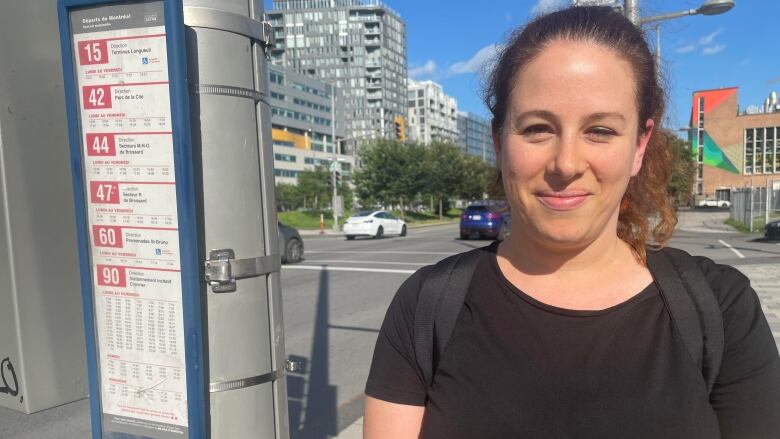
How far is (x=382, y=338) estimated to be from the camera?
1.44 m

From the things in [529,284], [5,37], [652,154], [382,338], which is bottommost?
[382,338]

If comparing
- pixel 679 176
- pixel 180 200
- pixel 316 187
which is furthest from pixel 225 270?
pixel 316 187

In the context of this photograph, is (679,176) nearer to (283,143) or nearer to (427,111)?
(283,143)

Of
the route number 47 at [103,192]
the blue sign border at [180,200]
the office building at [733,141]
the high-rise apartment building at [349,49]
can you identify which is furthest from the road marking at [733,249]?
the high-rise apartment building at [349,49]

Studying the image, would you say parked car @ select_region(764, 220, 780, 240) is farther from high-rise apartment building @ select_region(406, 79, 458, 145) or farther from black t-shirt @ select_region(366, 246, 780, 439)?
high-rise apartment building @ select_region(406, 79, 458, 145)

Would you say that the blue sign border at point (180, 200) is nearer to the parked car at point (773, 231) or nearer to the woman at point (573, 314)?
the woman at point (573, 314)

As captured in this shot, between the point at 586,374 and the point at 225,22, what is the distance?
146 cm

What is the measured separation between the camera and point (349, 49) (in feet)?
428

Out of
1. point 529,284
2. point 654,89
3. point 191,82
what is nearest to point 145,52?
point 191,82

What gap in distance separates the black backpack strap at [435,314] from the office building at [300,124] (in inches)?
3397

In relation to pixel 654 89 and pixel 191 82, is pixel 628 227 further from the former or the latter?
pixel 191 82

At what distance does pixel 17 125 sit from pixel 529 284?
1.66 m

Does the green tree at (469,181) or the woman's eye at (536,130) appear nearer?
the woman's eye at (536,130)

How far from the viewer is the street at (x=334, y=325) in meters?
4.15
